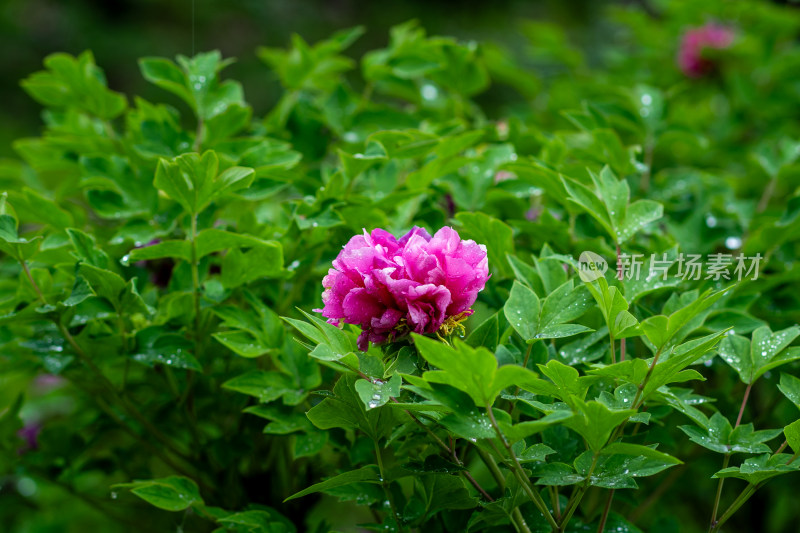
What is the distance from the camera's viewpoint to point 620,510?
93 centimetres

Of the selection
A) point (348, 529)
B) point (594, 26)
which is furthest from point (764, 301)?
point (594, 26)

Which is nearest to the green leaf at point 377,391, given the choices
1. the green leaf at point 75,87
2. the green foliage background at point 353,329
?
the green foliage background at point 353,329

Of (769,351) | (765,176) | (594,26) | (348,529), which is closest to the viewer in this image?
(769,351)

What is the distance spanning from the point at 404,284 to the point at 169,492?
13.7 inches

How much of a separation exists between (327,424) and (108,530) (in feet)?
3.41

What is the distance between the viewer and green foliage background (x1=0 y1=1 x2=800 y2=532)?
58 centimetres

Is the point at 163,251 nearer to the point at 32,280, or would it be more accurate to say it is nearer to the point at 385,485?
the point at 32,280

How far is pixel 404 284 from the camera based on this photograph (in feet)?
1.76

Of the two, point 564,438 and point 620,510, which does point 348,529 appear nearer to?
point 620,510

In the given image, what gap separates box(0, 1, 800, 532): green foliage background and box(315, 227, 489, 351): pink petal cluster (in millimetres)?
27

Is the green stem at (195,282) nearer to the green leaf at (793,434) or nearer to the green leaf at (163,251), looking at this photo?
the green leaf at (163,251)

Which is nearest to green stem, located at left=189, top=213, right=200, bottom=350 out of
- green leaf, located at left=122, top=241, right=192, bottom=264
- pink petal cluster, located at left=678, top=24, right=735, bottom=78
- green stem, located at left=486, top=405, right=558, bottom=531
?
green leaf, located at left=122, top=241, right=192, bottom=264

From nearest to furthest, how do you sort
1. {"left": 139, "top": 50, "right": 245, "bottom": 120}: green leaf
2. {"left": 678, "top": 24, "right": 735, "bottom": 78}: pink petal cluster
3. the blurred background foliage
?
{"left": 139, "top": 50, "right": 245, "bottom": 120}: green leaf
{"left": 678, "top": 24, "right": 735, "bottom": 78}: pink petal cluster
the blurred background foliage

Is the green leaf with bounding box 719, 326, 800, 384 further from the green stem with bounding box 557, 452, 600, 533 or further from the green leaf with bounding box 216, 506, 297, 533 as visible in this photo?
the green leaf with bounding box 216, 506, 297, 533
